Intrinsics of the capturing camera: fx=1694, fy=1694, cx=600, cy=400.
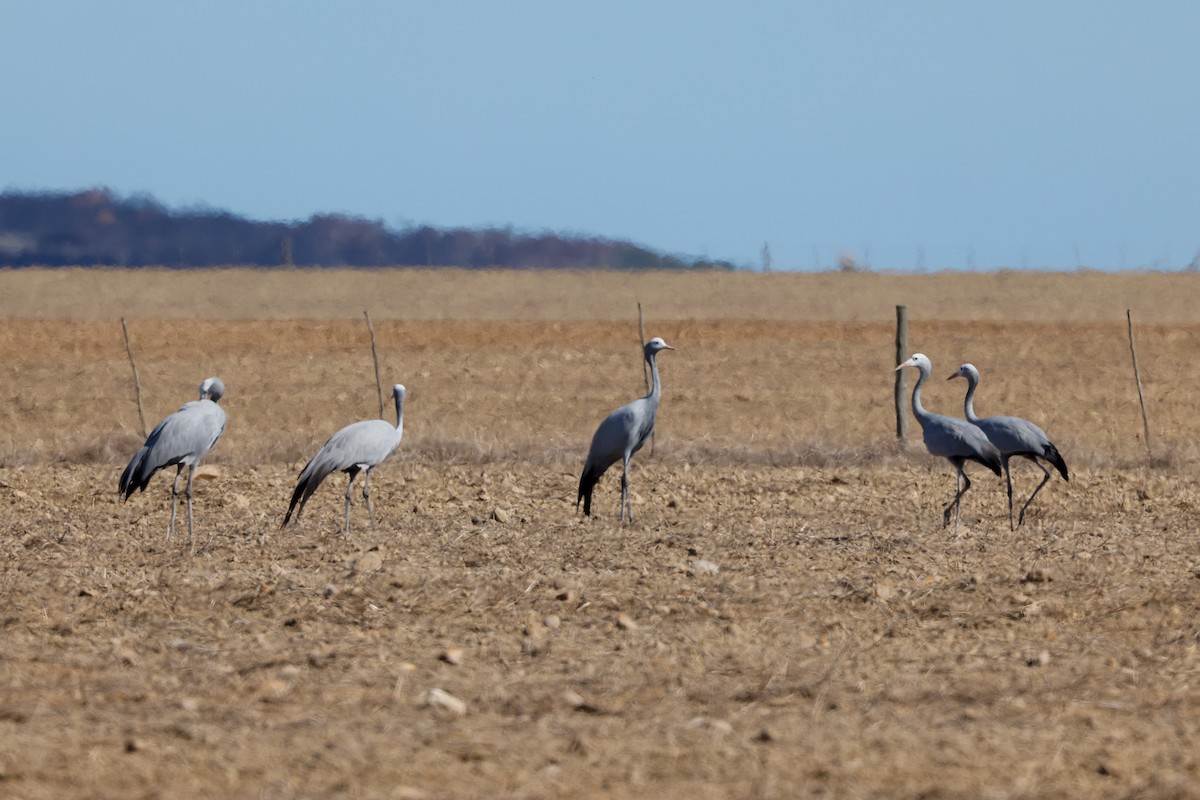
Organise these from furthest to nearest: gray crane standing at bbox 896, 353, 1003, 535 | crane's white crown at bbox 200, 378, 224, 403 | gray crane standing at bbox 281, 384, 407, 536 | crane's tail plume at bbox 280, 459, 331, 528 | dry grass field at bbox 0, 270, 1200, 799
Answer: crane's white crown at bbox 200, 378, 224, 403, gray crane standing at bbox 896, 353, 1003, 535, gray crane standing at bbox 281, 384, 407, 536, crane's tail plume at bbox 280, 459, 331, 528, dry grass field at bbox 0, 270, 1200, 799

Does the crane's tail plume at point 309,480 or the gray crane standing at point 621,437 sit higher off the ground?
the gray crane standing at point 621,437

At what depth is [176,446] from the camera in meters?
11.8

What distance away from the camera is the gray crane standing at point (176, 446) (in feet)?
38.1

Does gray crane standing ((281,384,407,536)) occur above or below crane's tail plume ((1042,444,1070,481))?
below

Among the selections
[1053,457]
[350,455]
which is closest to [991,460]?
[1053,457]

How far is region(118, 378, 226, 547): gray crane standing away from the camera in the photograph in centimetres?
1162

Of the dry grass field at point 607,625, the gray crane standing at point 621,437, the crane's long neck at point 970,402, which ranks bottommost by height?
the dry grass field at point 607,625

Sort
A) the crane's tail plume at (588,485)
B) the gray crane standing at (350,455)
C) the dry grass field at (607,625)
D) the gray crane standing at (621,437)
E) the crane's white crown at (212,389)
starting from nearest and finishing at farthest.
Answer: the dry grass field at (607,625) < the gray crane standing at (350,455) < the crane's tail plume at (588,485) < the gray crane standing at (621,437) < the crane's white crown at (212,389)

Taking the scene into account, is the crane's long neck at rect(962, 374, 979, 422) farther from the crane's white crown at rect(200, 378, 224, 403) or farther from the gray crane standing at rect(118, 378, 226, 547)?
the crane's white crown at rect(200, 378, 224, 403)

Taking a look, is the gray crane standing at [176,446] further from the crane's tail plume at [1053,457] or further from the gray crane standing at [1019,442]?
the crane's tail plume at [1053,457]

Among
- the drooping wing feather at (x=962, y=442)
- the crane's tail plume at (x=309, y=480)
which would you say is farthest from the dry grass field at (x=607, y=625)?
the drooping wing feather at (x=962, y=442)

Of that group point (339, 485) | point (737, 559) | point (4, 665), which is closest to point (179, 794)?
point (4, 665)

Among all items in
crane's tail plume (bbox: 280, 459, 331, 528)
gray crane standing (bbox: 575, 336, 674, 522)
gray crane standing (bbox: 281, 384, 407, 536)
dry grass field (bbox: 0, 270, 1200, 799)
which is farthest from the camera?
gray crane standing (bbox: 575, 336, 674, 522)

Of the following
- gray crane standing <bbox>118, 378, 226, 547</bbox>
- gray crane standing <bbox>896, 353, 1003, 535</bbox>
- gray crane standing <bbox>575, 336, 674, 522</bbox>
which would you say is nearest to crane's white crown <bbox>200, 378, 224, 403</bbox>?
gray crane standing <bbox>118, 378, 226, 547</bbox>
